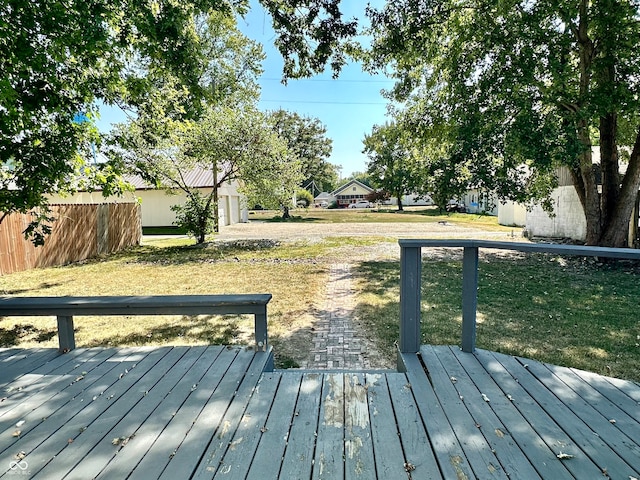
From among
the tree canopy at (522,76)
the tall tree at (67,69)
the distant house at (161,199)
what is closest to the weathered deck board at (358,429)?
the tall tree at (67,69)

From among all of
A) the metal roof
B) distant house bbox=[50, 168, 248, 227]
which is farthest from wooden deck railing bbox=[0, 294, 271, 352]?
the metal roof

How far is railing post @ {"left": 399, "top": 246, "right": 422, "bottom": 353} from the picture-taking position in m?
2.79

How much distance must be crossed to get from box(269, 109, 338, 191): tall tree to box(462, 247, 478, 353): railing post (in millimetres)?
40021

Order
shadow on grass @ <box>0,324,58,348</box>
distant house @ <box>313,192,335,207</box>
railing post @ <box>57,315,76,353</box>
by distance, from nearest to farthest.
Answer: railing post @ <box>57,315,76,353</box>
shadow on grass @ <box>0,324,58,348</box>
distant house @ <box>313,192,335,207</box>

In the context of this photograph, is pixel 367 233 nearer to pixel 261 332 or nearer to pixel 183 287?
pixel 183 287

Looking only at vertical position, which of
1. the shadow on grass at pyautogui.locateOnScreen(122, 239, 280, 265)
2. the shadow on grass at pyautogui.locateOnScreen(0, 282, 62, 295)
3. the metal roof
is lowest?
the shadow on grass at pyautogui.locateOnScreen(0, 282, 62, 295)

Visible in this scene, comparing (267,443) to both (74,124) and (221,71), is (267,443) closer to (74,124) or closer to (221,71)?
(74,124)

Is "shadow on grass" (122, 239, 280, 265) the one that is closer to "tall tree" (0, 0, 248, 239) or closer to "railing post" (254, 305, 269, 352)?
"tall tree" (0, 0, 248, 239)

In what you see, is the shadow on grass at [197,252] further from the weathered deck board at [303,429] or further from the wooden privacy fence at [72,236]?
the weathered deck board at [303,429]

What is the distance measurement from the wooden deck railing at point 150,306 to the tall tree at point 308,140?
39.8 metres

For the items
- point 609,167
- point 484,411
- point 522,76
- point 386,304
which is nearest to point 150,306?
point 484,411

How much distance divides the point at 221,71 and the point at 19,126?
47.6 ft

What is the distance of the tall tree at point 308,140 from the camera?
42969 millimetres

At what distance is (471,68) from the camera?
8.45 m
